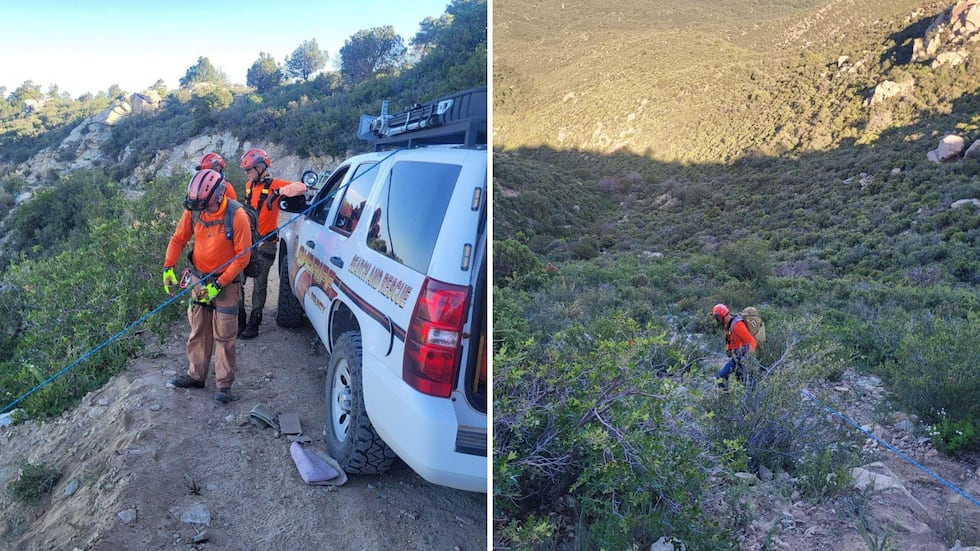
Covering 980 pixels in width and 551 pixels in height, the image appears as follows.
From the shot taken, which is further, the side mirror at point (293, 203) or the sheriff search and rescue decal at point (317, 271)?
the side mirror at point (293, 203)

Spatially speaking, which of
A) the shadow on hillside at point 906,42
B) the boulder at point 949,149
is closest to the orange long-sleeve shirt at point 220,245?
the boulder at point 949,149

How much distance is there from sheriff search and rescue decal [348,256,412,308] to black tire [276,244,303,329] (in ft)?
7.25

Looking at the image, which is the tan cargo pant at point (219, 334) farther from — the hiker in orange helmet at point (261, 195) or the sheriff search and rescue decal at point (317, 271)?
the hiker in orange helmet at point (261, 195)

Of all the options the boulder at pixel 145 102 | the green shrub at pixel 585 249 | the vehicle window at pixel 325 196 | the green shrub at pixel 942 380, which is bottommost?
the green shrub at pixel 585 249

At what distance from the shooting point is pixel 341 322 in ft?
11.1

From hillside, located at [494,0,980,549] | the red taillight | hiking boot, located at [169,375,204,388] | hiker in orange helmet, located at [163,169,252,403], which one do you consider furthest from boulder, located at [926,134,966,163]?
the red taillight

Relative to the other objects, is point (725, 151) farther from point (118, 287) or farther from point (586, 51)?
→ point (118, 287)

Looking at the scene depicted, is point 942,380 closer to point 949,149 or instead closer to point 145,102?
point 949,149

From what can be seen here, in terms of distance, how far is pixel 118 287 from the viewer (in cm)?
538

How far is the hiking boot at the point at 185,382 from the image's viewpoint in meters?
4.01

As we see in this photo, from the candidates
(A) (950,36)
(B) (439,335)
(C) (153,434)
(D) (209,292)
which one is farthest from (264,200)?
(A) (950,36)

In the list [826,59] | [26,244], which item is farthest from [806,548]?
[826,59]

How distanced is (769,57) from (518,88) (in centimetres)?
3055

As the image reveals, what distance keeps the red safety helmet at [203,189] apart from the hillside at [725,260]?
1.83 metres
